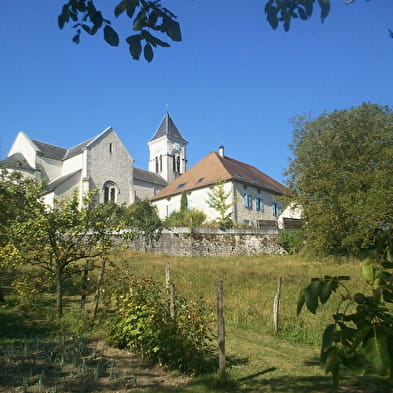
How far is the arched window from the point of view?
39.0 meters

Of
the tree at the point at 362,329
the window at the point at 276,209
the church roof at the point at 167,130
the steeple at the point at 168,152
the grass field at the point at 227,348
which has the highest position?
the church roof at the point at 167,130

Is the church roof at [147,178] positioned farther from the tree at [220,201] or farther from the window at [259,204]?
the window at [259,204]

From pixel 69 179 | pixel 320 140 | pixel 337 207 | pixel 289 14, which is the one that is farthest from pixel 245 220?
pixel 289 14

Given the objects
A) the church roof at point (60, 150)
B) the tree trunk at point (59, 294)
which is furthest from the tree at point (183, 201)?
the tree trunk at point (59, 294)

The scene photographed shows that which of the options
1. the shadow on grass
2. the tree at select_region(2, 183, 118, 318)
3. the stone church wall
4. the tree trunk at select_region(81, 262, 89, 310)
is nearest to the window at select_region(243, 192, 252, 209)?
the stone church wall

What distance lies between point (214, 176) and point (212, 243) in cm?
1067

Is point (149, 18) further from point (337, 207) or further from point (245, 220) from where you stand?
point (245, 220)

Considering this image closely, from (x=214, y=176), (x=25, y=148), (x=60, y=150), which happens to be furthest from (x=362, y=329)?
(x=60, y=150)

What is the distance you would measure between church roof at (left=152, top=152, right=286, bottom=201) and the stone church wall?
310 inches

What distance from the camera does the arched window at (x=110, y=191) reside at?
128 ft

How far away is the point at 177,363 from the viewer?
19.7 feet

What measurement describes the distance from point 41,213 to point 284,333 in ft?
23.6

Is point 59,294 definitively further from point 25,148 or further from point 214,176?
point 25,148

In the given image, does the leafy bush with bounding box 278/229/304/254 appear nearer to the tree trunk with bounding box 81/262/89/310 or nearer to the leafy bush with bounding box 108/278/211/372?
the tree trunk with bounding box 81/262/89/310
